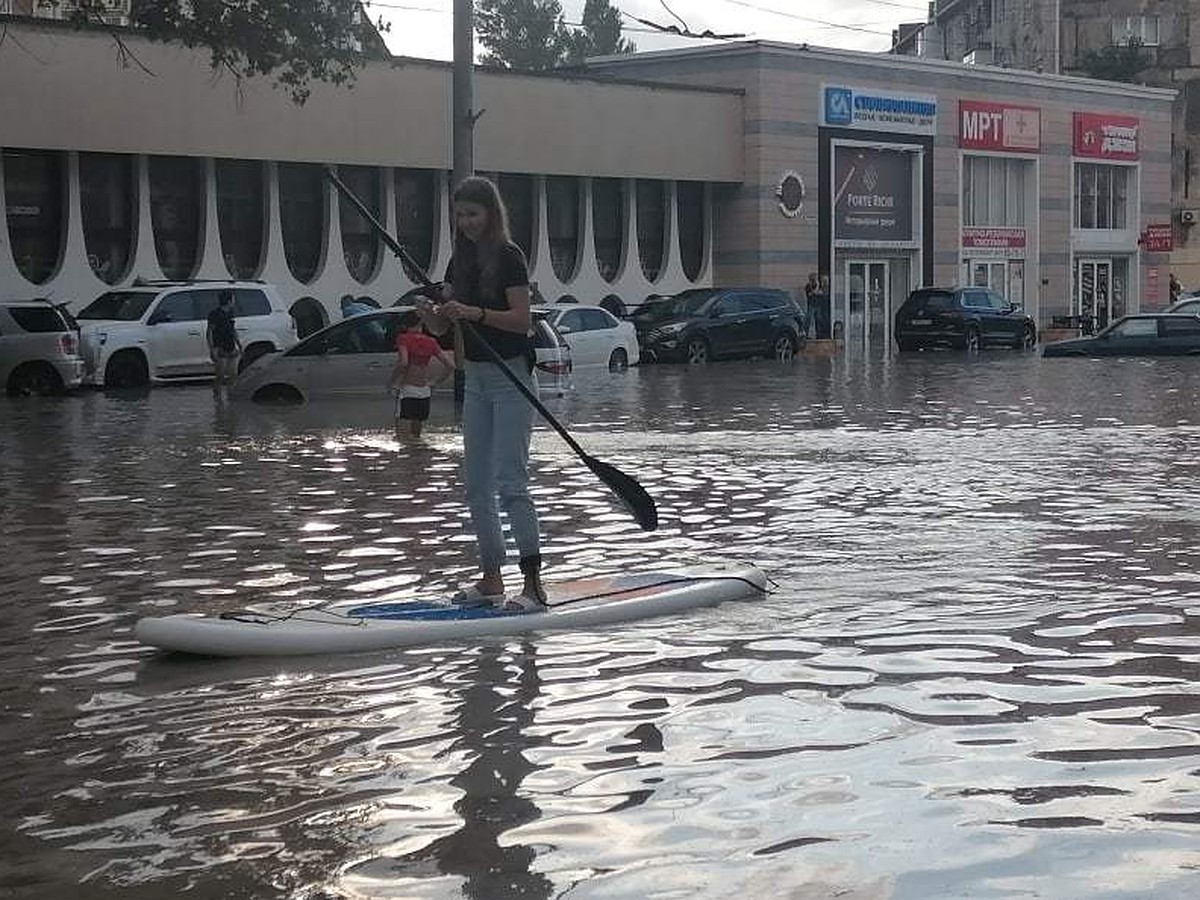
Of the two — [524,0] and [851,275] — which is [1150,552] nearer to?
[851,275]

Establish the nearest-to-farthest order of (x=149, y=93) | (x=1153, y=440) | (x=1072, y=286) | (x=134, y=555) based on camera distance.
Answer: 1. (x=134, y=555)
2. (x=1153, y=440)
3. (x=149, y=93)
4. (x=1072, y=286)

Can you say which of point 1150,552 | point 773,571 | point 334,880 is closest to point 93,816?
point 334,880

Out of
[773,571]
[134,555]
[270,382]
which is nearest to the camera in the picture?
[773,571]

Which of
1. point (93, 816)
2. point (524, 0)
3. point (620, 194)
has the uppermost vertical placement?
point (524, 0)

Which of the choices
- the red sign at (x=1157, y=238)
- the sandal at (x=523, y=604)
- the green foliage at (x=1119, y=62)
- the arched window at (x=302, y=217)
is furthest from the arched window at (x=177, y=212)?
the green foliage at (x=1119, y=62)

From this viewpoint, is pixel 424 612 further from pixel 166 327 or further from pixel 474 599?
pixel 166 327

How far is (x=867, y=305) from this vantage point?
53875 mm

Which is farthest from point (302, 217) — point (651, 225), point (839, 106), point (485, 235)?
point (485, 235)

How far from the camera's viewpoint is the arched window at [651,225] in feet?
159

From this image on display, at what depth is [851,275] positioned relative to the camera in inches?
2101

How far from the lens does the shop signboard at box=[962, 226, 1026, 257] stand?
187ft

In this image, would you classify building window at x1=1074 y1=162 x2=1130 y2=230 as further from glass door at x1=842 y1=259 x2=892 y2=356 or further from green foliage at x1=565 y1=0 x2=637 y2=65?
green foliage at x1=565 y1=0 x2=637 y2=65

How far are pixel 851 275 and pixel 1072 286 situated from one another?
1129 cm

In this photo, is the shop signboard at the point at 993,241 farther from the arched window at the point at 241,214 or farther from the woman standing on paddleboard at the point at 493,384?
the woman standing on paddleboard at the point at 493,384
